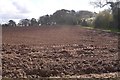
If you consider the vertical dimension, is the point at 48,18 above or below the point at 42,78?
above

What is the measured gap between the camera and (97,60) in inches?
430

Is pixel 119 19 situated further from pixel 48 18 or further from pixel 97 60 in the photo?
pixel 97 60

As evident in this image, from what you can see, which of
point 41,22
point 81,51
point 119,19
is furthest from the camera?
point 41,22

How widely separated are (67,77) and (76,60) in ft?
8.10

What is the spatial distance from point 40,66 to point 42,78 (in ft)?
4.78

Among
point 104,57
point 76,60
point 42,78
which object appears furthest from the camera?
point 104,57

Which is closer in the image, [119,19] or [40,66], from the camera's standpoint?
[40,66]

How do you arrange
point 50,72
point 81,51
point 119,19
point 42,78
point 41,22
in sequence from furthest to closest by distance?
point 41,22
point 119,19
point 81,51
point 50,72
point 42,78

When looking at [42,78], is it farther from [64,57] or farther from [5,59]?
[64,57]

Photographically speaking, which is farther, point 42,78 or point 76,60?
point 76,60

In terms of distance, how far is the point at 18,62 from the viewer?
32.1 ft

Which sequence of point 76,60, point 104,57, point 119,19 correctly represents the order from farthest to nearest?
point 119,19 < point 104,57 < point 76,60

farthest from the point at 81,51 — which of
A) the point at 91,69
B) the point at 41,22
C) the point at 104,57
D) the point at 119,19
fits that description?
the point at 41,22

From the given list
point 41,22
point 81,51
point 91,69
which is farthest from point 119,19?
point 91,69
